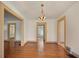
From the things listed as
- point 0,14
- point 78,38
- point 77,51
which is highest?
point 0,14

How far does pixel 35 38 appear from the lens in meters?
12.5

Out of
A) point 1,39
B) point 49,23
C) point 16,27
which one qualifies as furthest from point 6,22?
point 1,39

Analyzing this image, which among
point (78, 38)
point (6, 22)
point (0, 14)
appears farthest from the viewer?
point (6, 22)

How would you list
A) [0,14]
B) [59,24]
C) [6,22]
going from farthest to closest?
[6,22] → [59,24] → [0,14]

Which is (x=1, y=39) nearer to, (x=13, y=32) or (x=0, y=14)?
(x=0, y=14)

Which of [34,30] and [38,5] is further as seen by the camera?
[34,30]

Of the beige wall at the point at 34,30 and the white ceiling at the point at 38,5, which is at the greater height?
the white ceiling at the point at 38,5

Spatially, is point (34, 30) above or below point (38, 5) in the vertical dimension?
below

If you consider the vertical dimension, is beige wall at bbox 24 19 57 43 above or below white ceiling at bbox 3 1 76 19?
below

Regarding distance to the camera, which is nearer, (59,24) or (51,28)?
(59,24)

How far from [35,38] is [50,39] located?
1.57 meters

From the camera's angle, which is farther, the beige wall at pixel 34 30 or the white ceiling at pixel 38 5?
the beige wall at pixel 34 30

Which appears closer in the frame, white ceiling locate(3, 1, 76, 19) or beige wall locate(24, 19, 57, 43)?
white ceiling locate(3, 1, 76, 19)

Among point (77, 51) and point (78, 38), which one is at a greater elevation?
point (78, 38)
